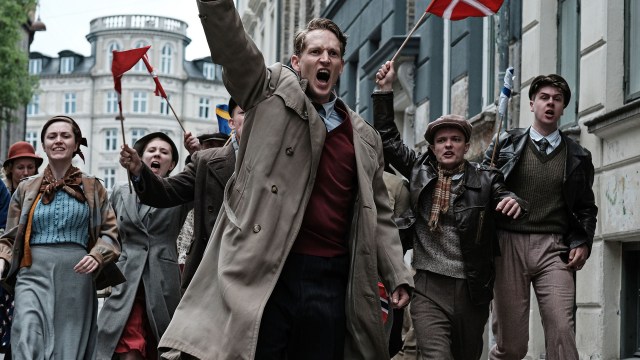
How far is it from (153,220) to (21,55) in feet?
115

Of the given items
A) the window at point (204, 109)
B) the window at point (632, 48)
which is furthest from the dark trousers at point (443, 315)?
the window at point (204, 109)

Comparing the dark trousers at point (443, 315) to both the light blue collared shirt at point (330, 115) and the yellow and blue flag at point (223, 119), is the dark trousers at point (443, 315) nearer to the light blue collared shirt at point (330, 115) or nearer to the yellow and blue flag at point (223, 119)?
the light blue collared shirt at point (330, 115)

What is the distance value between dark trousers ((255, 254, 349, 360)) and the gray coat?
146 inches

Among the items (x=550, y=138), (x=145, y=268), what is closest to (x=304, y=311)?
(x=550, y=138)

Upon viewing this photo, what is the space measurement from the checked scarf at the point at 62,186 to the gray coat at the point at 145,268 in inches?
35.4

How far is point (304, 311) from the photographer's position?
209 inches

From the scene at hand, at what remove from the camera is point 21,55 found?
141ft

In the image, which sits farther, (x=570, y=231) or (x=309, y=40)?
(x=570, y=231)

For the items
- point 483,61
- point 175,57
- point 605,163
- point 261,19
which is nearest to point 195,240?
point 605,163

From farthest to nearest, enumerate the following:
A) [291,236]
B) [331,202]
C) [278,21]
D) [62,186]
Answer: [278,21] < [62,186] < [331,202] < [291,236]

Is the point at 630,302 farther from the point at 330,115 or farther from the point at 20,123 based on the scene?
the point at 20,123

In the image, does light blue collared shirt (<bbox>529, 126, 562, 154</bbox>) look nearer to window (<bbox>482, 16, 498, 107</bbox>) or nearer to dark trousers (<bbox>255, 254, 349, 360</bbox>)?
dark trousers (<bbox>255, 254, 349, 360</bbox>)

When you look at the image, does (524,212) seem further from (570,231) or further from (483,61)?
(483,61)

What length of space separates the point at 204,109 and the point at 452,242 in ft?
343
